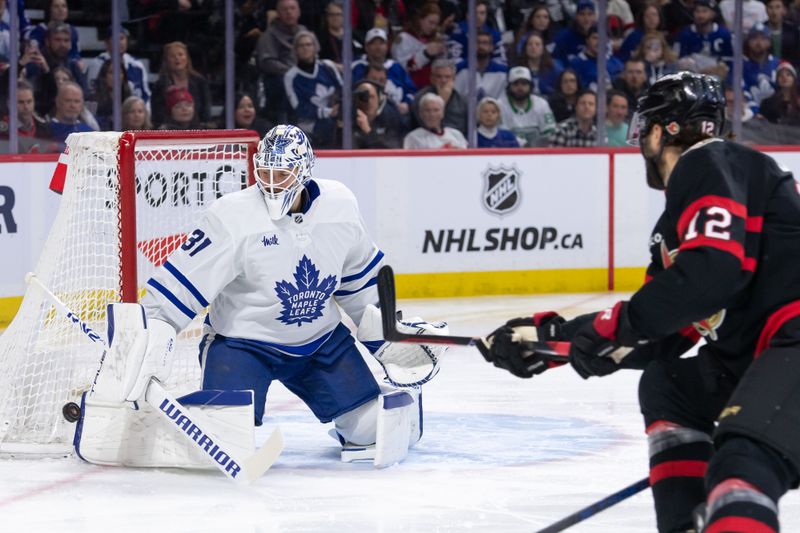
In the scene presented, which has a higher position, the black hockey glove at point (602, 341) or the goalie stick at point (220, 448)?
the black hockey glove at point (602, 341)

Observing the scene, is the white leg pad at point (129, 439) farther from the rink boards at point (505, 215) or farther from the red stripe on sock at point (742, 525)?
the rink boards at point (505, 215)

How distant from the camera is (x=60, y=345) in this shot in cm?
392

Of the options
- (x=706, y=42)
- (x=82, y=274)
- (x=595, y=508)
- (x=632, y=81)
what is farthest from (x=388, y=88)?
(x=595, y=508)

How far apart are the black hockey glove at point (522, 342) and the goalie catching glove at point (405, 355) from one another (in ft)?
4.70

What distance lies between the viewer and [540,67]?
24.3 feet

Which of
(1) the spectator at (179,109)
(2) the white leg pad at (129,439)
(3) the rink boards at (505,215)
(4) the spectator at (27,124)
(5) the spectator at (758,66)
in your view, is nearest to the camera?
(2) the white leg pad at (129,439)

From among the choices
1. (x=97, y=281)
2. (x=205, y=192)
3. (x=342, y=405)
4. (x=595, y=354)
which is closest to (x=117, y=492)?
(x=342, y=405)

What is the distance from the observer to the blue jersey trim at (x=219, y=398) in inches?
135

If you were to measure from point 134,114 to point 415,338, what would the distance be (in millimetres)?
4184

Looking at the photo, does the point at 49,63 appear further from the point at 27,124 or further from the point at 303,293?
the point at 303,293

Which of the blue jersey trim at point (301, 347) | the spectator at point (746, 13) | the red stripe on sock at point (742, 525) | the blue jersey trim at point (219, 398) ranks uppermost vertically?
the spectator at point (746, 13)

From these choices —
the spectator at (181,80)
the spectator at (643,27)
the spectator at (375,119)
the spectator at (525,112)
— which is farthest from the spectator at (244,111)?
the spectator at (643,27)

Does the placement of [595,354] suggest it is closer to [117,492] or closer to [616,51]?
[117,492]

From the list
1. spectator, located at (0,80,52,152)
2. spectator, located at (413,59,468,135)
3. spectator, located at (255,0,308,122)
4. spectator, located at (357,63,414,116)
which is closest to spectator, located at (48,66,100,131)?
spectator, located at (0,80,52,152)
